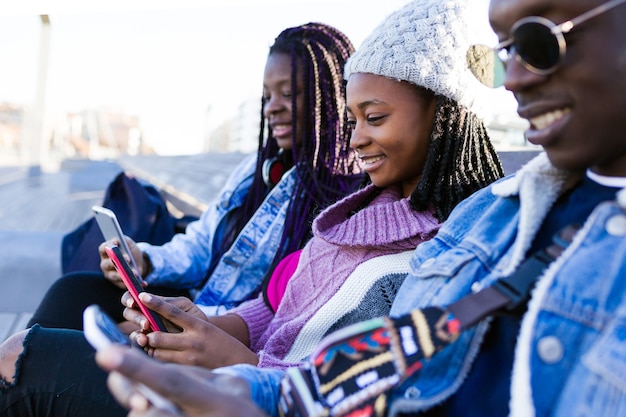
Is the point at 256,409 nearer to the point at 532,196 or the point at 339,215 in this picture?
the point at 532,196

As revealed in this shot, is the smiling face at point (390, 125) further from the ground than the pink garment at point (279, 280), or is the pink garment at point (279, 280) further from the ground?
the smiling face at point (390, 125)

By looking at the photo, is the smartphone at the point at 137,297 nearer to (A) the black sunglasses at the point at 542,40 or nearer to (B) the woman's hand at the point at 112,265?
(B) the woman's hand at the point at 112,265

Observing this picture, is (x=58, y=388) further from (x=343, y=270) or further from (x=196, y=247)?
(x=196, y=247)

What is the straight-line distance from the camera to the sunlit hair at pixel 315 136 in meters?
2.46

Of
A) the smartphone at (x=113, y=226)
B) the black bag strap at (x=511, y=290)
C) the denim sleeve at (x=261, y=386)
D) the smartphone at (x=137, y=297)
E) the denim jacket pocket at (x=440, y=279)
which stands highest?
the black bag strap at (x=511, y=290)

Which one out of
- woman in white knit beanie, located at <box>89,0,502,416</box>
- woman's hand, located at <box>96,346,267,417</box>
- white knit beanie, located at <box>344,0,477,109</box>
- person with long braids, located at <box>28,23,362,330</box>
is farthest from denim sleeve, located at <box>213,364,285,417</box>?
person with long braids, located at <box>28,23,362,330</box>

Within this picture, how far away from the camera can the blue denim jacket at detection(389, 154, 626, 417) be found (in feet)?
2.96

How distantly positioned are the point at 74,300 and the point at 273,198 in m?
0.90

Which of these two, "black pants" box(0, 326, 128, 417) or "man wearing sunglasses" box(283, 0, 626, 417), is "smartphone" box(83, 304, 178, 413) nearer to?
"man wearing sunglasses" box(283, 0, 626, 417)

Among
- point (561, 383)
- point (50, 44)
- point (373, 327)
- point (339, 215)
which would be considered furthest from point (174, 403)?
point (50, 44)

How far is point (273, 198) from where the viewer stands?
105 inches

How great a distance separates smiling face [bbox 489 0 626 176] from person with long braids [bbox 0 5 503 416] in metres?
0.65

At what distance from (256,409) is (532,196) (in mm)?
645

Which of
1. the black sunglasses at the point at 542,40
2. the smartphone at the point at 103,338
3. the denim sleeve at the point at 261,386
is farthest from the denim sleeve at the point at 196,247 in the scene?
the black sunglasses at the point at 542,40
